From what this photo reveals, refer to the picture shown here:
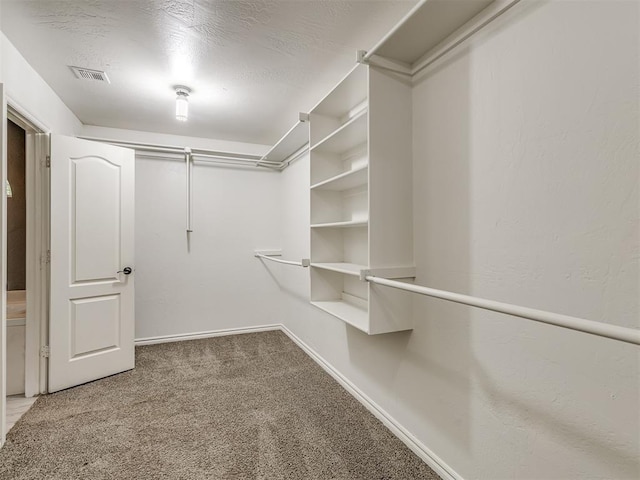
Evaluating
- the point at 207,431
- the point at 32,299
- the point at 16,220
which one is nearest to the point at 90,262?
the point at 32,299

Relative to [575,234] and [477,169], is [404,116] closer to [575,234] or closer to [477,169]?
[477,169]

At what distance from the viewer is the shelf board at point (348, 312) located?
1.80 m

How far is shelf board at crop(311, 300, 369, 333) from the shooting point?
5.92ft

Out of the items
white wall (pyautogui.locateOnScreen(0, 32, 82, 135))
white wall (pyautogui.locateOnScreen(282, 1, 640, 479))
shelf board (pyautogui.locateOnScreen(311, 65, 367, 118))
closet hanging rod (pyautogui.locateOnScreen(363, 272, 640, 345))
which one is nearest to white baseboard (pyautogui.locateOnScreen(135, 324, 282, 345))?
white wall (pyautogui.locateOnScreen(0, 32, 82, 135))

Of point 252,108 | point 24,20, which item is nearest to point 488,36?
point 252,108

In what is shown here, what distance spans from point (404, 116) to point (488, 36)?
0.49 metres

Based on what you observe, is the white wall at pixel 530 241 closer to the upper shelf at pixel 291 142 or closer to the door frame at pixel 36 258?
the upper shelf at pixel 291 142

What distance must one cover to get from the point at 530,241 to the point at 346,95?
4.54 feet

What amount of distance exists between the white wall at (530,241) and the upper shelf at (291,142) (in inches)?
45.0

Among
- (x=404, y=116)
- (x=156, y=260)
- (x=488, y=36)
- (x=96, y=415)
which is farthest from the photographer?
(x=156, y=260)

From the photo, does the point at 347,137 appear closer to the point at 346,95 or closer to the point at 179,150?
the point at 346,95

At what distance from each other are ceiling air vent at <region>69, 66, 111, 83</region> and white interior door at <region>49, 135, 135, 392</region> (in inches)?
20.4

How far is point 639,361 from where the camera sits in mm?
881

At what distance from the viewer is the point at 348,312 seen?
2.05 metres
